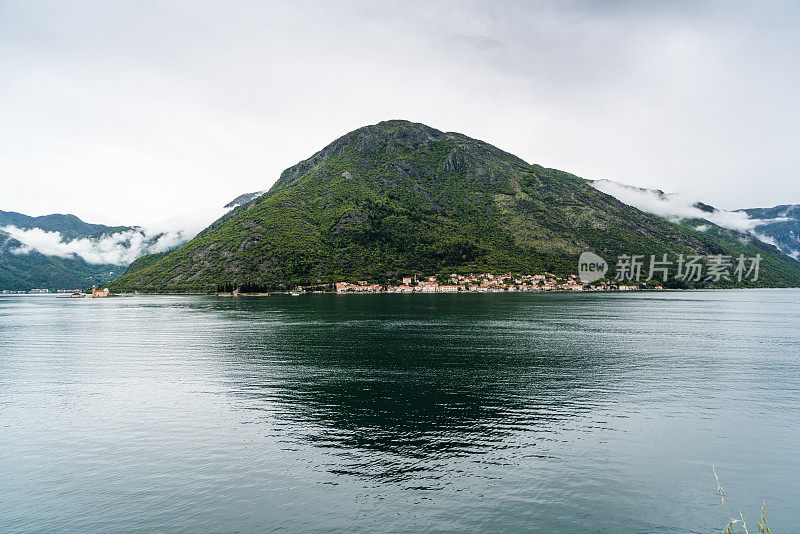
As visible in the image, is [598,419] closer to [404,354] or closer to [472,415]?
[472,415]

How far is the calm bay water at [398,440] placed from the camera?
2086cm

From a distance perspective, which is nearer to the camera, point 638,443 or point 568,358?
point 638,443

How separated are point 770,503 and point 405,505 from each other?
18556 mm

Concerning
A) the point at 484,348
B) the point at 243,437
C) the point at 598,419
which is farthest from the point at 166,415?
the point at 484,348

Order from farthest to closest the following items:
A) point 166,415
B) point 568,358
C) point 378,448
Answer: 1. point 568,358
2. point 166,415
3. point 378,448

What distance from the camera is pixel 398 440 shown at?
29.7 metres

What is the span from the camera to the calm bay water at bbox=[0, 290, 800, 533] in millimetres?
20859

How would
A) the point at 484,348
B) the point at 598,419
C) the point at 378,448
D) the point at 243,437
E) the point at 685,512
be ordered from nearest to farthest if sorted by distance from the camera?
1. the point at 685,512
2. the point at 378,448
3. the point at 243,437
4. the point at 598,419
5. the point at 484,348

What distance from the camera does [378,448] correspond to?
28.3 metres

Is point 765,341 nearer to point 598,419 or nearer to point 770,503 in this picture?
point 598,419

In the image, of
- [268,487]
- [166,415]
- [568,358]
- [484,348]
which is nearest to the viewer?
[268,487]

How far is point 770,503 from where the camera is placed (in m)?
21.5

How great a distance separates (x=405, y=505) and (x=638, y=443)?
1804 centimetres

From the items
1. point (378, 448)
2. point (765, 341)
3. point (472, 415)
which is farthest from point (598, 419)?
point (765, 341)
